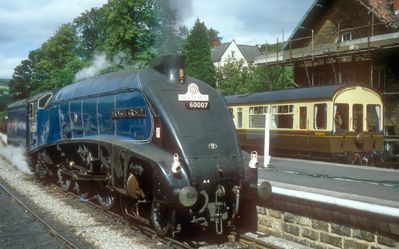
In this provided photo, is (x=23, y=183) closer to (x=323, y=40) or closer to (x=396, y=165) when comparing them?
(x=396, y=165)

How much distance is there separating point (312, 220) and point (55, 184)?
28.7ft

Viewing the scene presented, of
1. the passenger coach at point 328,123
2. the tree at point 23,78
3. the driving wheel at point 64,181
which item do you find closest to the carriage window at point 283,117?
the passenger coach at point 328,123

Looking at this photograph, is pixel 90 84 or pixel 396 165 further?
pixel 396 165

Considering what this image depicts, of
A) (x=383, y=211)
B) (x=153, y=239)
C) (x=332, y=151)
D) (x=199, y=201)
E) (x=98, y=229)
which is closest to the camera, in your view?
(x=383, y=211)

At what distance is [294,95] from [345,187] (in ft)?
25.4

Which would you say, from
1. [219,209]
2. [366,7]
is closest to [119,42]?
[366,7]

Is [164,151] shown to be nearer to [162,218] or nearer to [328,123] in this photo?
[162,218]

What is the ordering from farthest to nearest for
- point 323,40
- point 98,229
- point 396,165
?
point 323,40
point 396,165
point 98,229

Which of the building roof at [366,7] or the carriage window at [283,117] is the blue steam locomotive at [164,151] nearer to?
the carriage window at [283,117]

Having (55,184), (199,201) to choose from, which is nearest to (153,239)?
(199,201)

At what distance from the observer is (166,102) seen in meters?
6.44

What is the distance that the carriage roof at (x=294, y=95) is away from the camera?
529 inches

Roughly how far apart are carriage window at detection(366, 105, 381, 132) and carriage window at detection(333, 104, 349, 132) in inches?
45.8

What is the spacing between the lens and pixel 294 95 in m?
14.6
